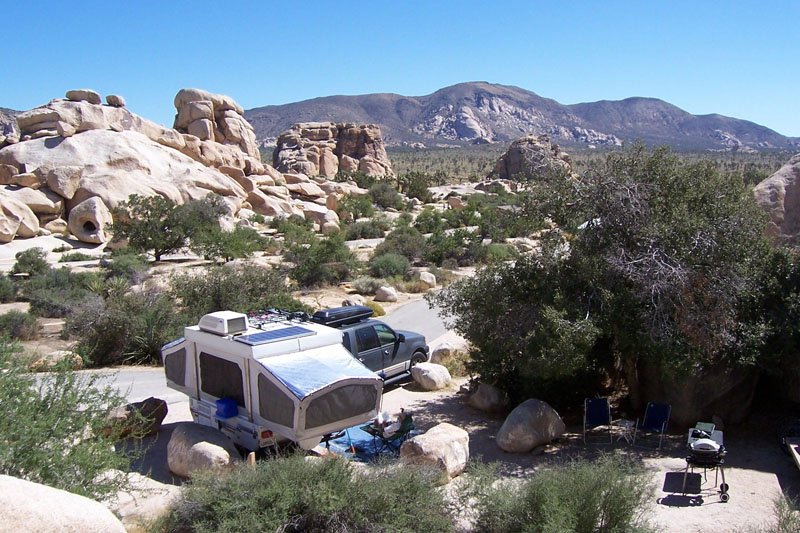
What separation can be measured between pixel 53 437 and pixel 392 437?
481 centimetres

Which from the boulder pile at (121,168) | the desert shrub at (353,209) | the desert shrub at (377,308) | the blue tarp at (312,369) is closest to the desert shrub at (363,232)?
the boulder pile at (121,168)

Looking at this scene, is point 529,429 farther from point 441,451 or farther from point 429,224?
point 429,224

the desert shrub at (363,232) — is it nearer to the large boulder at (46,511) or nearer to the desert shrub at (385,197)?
the desert shrub at (385,197)

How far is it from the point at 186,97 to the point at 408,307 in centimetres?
4184

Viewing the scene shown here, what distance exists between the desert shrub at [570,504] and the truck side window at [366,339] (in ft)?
19.8

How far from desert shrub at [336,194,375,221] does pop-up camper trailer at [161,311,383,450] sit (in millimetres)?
41656

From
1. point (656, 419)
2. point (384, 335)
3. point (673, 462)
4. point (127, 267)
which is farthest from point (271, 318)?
point (127, 267)

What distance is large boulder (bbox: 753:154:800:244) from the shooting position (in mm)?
12461

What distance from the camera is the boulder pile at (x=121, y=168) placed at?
33969 mm

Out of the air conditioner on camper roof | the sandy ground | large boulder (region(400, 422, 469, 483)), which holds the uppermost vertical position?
the air conditioner on camper roof

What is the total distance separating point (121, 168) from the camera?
126ft

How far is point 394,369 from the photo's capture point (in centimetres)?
1351

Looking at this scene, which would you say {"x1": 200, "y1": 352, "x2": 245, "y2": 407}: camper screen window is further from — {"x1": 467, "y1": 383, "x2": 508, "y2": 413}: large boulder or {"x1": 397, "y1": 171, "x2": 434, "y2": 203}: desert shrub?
{"x1": 397, "y1": 171, "x2": 434, "y2": 203}: desert shrub

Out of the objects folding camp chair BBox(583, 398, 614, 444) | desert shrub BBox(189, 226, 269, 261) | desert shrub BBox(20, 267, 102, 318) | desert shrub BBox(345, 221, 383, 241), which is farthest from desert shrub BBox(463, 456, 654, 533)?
desert shrub BBox(345, 221, 383, 241)
